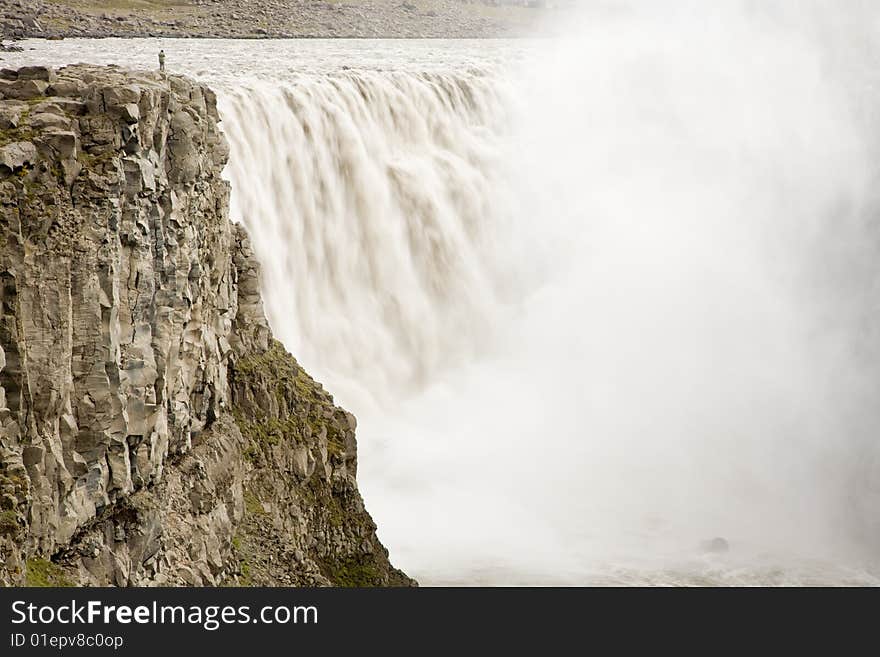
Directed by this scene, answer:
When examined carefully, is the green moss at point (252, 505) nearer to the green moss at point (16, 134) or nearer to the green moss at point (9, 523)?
the green moss at point (9, 523)

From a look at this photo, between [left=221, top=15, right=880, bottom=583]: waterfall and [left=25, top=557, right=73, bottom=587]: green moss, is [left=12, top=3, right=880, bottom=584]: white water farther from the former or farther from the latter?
[left=25, top=557, right=73, bottom=587]: green moss

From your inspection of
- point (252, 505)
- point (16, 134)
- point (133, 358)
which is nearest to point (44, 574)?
point (133, 358)

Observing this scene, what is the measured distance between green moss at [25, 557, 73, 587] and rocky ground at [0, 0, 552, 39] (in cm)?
5249

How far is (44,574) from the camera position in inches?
512

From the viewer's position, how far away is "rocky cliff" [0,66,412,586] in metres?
12.8

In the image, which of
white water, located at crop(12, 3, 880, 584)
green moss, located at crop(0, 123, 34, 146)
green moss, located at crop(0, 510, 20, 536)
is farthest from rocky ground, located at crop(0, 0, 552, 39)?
green moss, located at crop(0, 510, 20, 536)

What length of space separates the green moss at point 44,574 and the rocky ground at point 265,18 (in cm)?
5249

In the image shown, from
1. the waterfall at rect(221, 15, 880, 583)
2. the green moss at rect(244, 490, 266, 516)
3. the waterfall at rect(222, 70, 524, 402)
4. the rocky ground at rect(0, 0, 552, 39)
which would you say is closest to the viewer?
the green moss at rect(244, 490, 266, 516)

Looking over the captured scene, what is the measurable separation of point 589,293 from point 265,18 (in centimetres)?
4733

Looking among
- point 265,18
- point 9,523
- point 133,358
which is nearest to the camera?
point 9,523

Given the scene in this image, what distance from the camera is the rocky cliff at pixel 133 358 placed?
12.8 m

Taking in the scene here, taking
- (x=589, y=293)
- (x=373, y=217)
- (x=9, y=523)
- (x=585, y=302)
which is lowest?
(x=9, y=523)

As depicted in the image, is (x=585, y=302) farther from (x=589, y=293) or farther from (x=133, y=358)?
(x=133, y=358)

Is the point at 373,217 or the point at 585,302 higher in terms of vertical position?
the point at 585,302
